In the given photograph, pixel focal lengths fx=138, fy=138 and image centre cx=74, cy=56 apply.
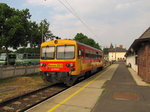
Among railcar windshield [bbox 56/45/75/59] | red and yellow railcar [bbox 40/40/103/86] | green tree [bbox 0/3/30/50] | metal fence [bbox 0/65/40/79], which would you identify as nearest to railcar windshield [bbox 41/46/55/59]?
red and yellow railcar [bbox 40/40/103/86]

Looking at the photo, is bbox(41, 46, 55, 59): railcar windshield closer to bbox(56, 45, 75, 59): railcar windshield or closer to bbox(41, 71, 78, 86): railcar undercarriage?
bbox(56, 45, 75, 59): railcar windshield

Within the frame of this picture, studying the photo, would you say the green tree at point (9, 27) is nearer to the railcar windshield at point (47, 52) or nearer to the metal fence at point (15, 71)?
the metal fence at point (15, 71)

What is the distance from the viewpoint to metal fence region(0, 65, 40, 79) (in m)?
11.4

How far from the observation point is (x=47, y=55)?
9562 millimetres

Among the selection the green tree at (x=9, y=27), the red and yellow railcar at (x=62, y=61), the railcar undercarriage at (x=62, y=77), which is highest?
the green tree at (x=9, y=27)

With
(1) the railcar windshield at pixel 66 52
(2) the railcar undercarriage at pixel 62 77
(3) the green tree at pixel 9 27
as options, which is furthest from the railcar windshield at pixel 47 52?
(3) the green tree at pixel 9 27

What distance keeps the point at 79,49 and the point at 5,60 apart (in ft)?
68.6

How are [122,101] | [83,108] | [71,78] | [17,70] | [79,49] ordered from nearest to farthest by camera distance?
1. [83,108]
2. [122,101]
3. [71,78]
4. [79,49]
5. [17,70]

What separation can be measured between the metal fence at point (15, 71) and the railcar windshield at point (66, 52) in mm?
5351

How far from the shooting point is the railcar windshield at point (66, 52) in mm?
8938

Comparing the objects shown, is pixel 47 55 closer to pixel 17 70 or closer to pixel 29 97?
pixel 29 97

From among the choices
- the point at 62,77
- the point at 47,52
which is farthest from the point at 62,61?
the point at 47,52

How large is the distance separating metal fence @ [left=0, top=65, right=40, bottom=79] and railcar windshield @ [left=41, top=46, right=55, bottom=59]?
4.14 metres

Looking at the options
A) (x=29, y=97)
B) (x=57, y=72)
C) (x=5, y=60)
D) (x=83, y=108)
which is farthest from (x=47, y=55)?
(x=5, y=60)
